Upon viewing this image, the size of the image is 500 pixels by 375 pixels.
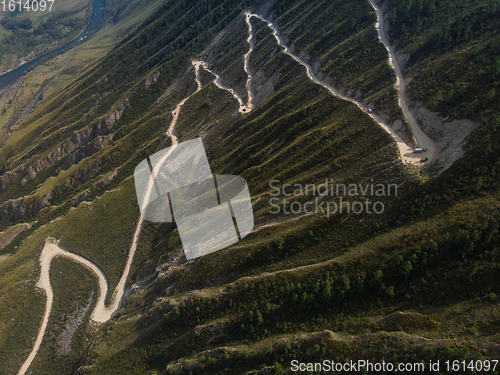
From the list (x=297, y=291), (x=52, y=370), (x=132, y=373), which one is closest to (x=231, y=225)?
(x=297, y=291)

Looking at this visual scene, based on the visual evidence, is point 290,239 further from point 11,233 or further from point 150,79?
point 150,79

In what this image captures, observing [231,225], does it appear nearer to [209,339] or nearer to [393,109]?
[209,339]

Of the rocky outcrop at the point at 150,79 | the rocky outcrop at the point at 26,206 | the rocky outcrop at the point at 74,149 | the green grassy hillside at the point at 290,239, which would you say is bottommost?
the green grassy hillside at the point at 290,239

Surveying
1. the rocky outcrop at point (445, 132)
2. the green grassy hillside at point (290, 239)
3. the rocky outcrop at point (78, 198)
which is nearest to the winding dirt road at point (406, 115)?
the rocky outcrop at point (445, 132)

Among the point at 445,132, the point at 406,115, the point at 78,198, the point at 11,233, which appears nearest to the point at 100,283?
the point at 78,198

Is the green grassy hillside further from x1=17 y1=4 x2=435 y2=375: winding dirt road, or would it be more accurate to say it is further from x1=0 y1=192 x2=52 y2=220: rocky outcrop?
x1=17 y1=4 x2=435 y2=375: winding dirt road

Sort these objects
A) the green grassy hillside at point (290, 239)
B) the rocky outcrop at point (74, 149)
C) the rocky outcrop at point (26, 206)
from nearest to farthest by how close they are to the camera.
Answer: the green grassy hillside at point (290, 239) → the rocky outcrop at point (26, 206) → the rocky outcrop at point (74, 149)

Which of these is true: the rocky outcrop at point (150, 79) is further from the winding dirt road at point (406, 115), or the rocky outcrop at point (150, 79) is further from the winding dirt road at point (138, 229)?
the winding dirt road at point (406, 115)

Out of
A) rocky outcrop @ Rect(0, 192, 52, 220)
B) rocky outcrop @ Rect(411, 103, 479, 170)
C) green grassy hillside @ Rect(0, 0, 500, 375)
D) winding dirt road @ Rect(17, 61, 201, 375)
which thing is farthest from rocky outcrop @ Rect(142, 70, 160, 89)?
rocky outcrop @ Rect(411, 103, 479, 170)
